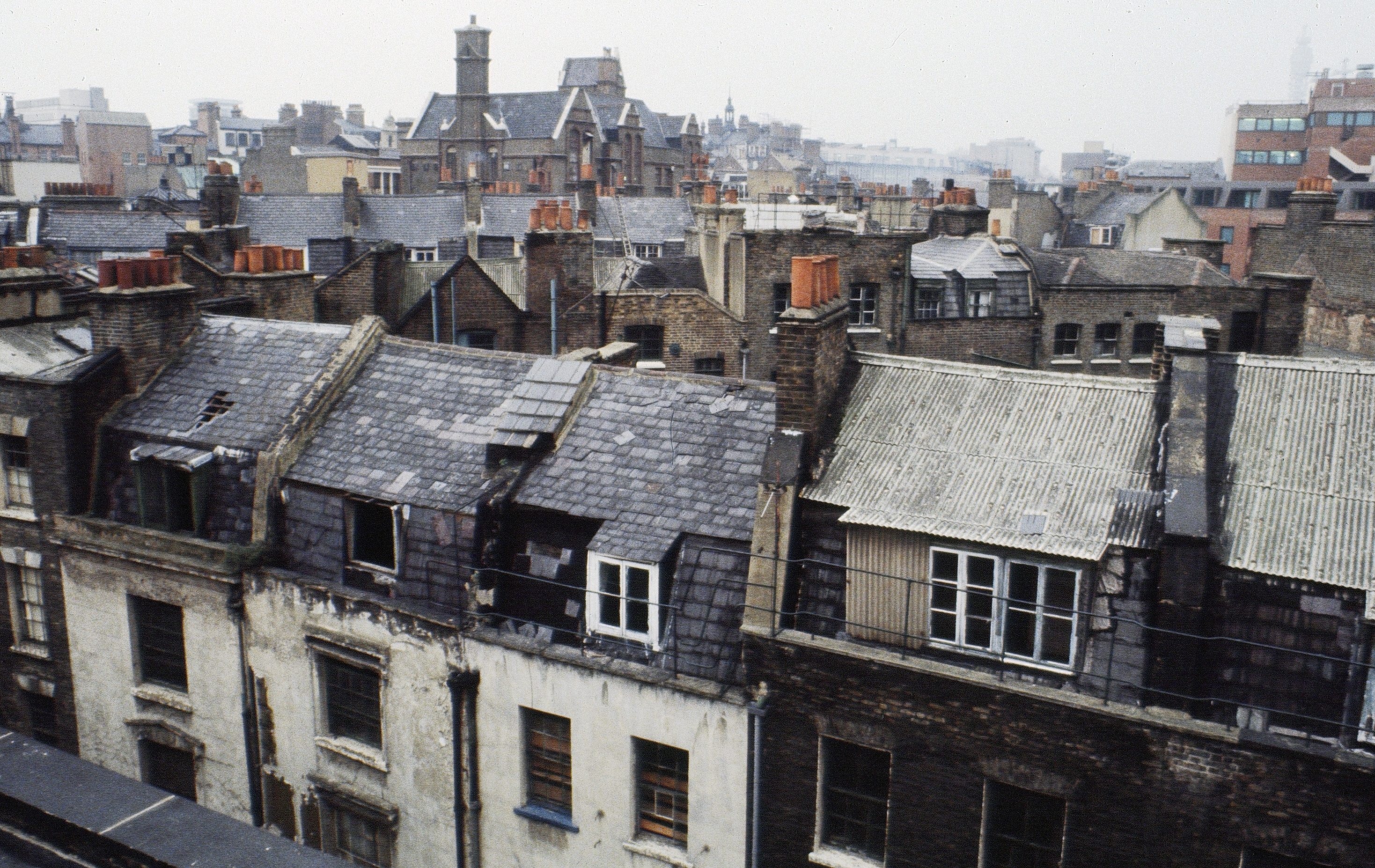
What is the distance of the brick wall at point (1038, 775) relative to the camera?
10.3 m

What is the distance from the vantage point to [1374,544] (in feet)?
36.1

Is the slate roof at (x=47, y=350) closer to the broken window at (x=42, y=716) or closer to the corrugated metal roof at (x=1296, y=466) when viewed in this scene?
the broken window at (x=42, y=716)

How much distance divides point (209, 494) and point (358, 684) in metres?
4.21

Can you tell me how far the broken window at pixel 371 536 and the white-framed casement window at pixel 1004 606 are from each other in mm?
8445

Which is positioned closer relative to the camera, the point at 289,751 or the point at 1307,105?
the point at 289,751

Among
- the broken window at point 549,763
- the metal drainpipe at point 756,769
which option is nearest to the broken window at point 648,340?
the broken window at point 549,763

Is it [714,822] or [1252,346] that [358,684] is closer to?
[714,822]

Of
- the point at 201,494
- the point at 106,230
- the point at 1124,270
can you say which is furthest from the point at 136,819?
the point at 106,230

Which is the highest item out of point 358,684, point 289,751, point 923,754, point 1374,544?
point 1374,544

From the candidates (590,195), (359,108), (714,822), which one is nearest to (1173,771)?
(714,822)

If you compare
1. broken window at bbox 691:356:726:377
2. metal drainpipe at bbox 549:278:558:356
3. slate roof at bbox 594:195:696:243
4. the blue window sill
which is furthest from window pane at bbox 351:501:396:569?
slate roof at bbox 594:195:696:243

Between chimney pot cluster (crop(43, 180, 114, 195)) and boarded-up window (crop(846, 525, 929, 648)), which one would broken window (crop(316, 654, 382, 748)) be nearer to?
boarded-up window (crop(846, 525, 929, 648))

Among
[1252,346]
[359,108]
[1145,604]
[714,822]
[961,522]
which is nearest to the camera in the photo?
[1145,604]

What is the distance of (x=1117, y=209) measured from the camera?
6481 cm
